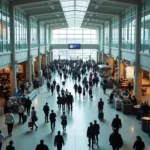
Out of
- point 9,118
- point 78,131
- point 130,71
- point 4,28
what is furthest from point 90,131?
point 130,71

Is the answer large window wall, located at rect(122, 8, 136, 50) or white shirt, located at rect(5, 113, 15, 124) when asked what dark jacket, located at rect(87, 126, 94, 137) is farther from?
large window wall, located at rect(122, 8, 136, 50)

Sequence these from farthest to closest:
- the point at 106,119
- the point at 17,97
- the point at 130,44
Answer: the point at 130,44 → the point at 17,97 → the point at 106,119

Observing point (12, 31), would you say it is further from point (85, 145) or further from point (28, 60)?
point (85, 145)

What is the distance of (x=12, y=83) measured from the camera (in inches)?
1024

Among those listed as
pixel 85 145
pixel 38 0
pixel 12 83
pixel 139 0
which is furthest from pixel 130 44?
pixel 85 145

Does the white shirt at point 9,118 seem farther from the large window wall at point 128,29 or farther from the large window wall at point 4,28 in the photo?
the large window wall at point 128,29

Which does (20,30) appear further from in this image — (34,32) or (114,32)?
(114,32)

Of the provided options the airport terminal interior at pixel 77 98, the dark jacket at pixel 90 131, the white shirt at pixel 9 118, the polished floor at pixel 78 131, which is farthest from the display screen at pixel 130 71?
the dark jacket at pixel 90 131

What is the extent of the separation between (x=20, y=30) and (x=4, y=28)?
6579 millimetres

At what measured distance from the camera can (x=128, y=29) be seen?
29141 mm

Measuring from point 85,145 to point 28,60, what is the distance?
798 inches

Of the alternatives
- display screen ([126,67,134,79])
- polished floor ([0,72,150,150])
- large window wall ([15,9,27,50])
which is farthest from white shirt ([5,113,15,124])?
display screen ([126,67,134,79])

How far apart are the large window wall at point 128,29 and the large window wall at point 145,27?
9.91 feet

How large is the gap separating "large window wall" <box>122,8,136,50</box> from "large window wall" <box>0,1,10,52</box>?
1052 centimetres
